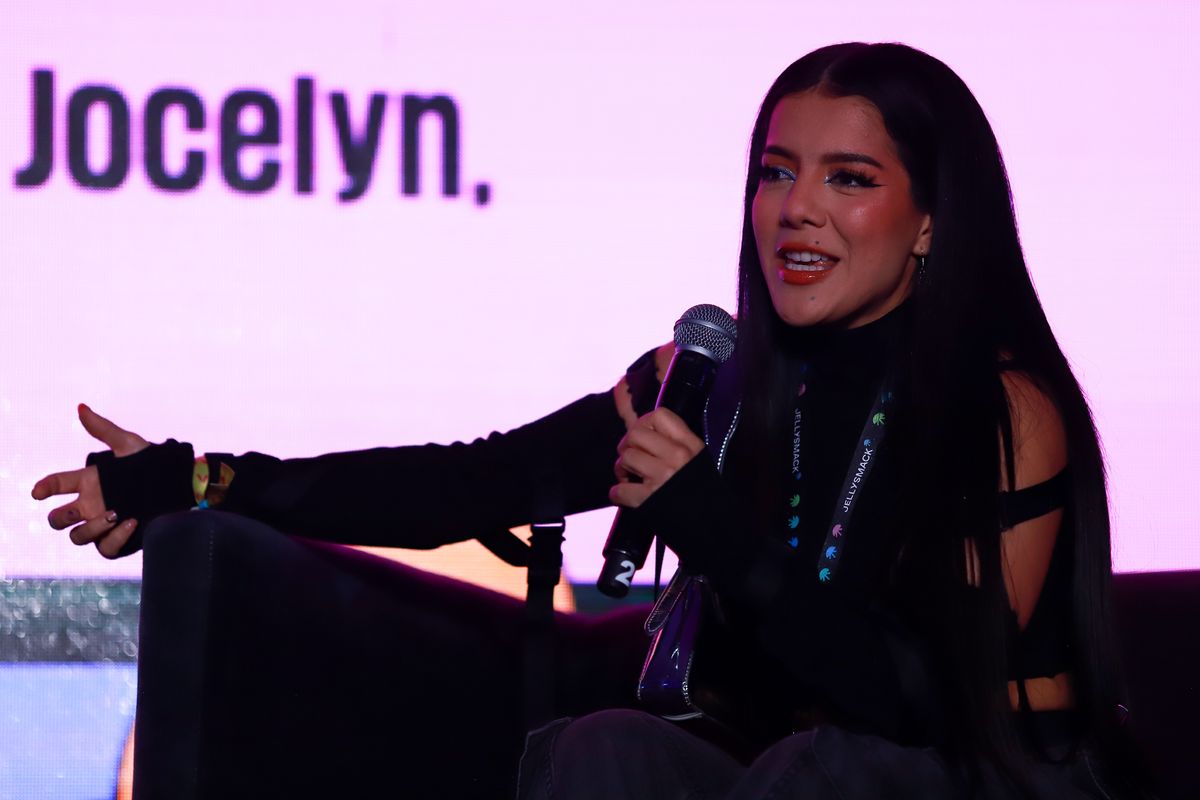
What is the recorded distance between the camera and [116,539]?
1.51m

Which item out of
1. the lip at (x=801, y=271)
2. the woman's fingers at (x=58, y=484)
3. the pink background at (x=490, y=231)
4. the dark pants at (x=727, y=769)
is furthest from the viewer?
the pink background at (x=490, y=231)

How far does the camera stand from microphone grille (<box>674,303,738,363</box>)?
1.30 metres

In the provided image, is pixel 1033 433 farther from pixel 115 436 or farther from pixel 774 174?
pixel 115 436

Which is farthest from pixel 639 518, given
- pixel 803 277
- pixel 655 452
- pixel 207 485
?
pixel 207 485

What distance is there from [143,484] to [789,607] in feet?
2.43

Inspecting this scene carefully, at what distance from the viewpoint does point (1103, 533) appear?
4.40 ft

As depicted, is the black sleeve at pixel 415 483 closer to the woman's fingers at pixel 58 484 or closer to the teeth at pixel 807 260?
the woman's fingers at pixel 58 484

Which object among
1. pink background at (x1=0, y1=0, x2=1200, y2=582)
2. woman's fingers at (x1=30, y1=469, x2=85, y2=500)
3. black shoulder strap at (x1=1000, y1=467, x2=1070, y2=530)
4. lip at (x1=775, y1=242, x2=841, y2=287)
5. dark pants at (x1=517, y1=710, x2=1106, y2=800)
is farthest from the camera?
pink background at (x1=0, y1=0, x2=1200, y2=582)

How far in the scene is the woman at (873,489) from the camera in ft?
3.97

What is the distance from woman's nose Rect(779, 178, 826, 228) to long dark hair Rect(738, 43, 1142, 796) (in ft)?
0.32

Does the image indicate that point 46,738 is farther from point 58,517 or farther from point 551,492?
point 551,492

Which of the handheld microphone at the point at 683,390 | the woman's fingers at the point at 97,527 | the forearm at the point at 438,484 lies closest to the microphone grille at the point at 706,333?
the handheld microphone at the point at 683,390

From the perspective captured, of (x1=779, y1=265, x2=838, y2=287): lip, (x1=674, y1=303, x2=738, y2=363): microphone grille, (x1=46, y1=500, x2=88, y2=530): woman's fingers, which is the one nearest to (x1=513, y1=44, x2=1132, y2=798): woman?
(x1=779, y1=265, x2=838, y2=287): lip

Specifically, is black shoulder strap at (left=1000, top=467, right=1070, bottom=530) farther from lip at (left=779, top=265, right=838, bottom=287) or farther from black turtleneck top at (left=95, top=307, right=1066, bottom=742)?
lip at (left=779, top=265, right=838, bottom=287)
